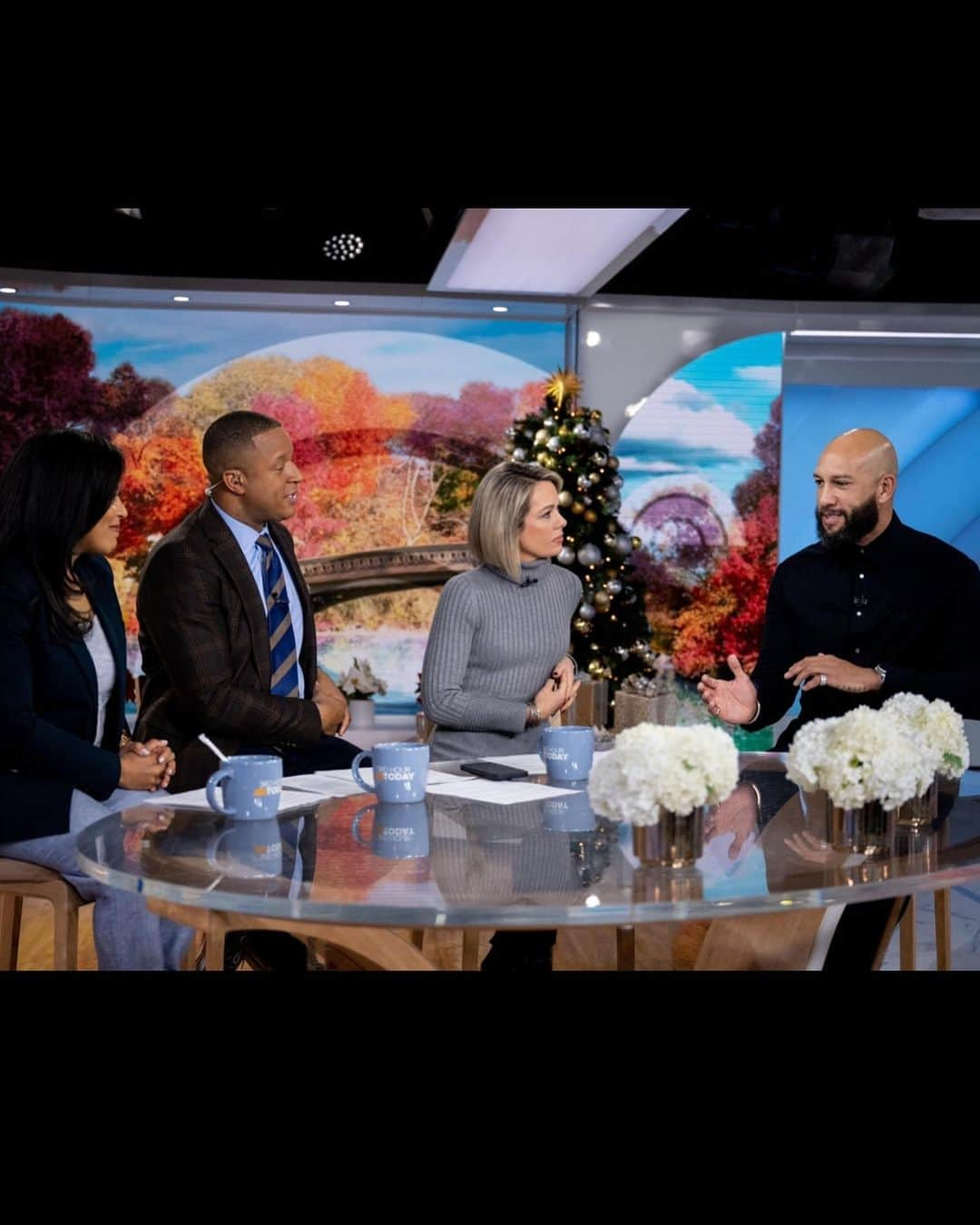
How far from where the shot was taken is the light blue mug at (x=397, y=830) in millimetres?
2074

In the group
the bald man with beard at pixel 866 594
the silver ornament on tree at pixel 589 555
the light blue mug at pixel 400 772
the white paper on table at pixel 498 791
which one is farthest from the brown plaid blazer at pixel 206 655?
the silver ornament on tree at pixel 589 555

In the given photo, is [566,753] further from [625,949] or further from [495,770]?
[625,949]

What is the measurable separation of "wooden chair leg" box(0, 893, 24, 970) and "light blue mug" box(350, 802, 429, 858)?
1.14 m

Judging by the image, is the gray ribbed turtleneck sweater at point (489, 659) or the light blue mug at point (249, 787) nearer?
the light blue mug at point (249, 787)

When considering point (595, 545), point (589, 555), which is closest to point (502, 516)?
point (589, 555)

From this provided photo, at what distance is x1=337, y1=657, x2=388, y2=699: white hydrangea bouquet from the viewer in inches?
327

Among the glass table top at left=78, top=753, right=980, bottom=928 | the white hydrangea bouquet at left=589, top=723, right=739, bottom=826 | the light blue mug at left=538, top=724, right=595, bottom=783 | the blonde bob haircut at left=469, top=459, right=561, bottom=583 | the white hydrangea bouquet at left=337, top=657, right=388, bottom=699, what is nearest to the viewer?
the glass table top at left=78, top=753, right=980, bottom=928

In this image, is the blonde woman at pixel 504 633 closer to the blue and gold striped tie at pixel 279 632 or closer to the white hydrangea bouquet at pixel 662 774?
the blue and gold striped tie at pixel 279 632

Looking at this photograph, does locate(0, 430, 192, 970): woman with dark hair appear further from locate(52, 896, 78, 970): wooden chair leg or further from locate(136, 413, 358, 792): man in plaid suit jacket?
locate(136, 413, 358, 792): man in plaid suit jacket

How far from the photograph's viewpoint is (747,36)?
2398 millimetres

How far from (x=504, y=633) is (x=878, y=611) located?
1.20 metres

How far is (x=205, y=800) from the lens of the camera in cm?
250

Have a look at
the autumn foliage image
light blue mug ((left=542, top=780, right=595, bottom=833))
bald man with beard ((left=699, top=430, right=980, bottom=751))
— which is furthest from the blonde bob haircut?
the autumn foliage image
